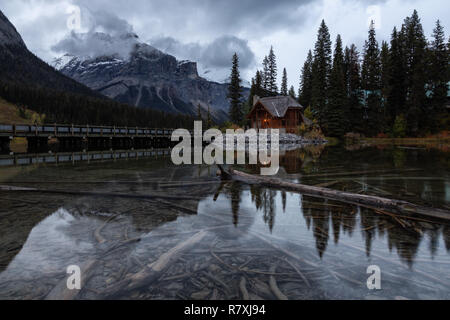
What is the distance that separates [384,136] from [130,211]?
59682mm

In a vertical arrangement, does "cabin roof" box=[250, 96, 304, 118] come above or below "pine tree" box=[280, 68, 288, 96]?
below

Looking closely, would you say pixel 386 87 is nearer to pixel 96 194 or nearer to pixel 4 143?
pixel 96 194

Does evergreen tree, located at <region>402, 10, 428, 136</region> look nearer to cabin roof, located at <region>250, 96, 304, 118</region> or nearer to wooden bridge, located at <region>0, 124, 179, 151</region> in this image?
cabin roof, located at <region>250, 96, 304, 118</region>

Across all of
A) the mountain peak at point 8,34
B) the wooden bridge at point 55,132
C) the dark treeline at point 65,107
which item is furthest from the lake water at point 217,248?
the mountain peak at point 8,34

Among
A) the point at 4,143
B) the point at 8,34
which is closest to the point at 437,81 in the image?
the point at 4,143

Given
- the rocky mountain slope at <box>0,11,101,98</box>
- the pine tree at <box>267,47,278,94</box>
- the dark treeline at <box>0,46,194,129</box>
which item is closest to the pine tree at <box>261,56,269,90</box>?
the pine tree at <box>267,47,278,94</box>

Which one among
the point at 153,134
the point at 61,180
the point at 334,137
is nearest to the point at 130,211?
the point at 61,180

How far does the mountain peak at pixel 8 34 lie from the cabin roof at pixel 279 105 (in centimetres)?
17702

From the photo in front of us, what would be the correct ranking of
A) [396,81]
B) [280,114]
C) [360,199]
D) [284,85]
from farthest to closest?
[284,85] → [396,81] → [280,114] → [360,199]

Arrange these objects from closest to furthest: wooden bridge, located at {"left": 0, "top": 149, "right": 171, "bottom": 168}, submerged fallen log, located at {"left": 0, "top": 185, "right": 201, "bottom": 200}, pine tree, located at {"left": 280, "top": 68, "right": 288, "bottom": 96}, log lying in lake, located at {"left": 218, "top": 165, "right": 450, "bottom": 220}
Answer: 1. log lying in lake, located at {"left": 218, "top": 165, "right": 450, "bottom": 220}
2. submerged fallen log, located at {"left": 0, "top": 185, "right": 201, "bottom": 200}
3. wooden bridge, located at {"left": 0, "top": 149, "right": 171, "bottom": 168}
4. pine tree, located at {"left": 280, "top": 68, "right": 288, "bottom": 96}

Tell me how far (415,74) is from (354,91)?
1248 centimetres

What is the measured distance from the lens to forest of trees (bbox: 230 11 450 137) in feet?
166

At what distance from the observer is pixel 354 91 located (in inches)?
2405

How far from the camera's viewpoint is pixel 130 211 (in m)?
6.61
